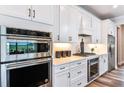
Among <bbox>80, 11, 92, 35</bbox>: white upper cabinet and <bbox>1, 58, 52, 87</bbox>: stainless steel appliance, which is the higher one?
<bbox>80, 11, 92, 35</bbox>: white upper cabinet

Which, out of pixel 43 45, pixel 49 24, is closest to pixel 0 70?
pixel 43 45

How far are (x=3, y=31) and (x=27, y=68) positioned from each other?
0.53 meters

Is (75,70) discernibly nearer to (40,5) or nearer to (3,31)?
(40,5)

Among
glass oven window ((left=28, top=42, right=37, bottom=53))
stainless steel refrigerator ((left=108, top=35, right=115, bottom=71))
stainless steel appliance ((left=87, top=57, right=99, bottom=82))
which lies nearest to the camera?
glass oven window ((left=28, top=42, right=37, bottom=53))

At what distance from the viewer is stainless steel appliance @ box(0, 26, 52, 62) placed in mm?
1333

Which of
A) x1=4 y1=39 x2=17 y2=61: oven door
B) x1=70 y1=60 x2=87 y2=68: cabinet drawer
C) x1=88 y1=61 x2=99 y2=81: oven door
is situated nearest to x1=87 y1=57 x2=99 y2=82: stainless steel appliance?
x1=88 y1=61 x2=99 y2=81: oven door

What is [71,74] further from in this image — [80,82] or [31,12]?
[31,12]

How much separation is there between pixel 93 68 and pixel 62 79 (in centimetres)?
185

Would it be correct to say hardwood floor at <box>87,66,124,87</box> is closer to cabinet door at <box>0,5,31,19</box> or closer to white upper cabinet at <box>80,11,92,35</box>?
white upper cabinet at <box>80,11,92,35</box>

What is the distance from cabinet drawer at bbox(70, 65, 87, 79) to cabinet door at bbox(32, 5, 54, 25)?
1.37 metres

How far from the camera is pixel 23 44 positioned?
5.00 feet

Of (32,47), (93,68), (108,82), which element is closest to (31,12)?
(32,47)

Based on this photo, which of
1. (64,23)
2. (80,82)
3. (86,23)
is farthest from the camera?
(86,23)

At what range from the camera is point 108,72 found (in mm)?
5566
